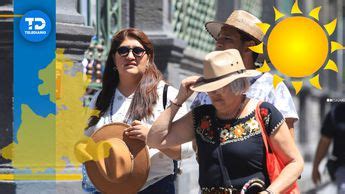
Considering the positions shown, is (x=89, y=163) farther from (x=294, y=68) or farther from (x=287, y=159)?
(x=294, y=68)

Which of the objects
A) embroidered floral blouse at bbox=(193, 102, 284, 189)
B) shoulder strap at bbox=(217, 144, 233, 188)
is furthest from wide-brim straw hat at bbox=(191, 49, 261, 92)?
shoulder strap at bbox=(217, 144, 233, 188)

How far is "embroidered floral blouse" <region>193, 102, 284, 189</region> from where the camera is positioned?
14.9 ft

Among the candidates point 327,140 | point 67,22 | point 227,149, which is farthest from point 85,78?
point 227,149

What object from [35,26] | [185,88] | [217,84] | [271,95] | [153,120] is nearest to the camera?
[217,84]

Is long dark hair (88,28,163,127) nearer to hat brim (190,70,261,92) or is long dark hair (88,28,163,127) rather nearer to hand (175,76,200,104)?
hand (175,76,200,104)

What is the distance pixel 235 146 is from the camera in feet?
15.0

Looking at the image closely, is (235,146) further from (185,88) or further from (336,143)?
(336,143)

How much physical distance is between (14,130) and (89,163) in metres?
3.01

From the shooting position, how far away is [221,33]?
5461 mm

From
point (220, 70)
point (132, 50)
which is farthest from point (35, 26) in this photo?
point (220, 70)

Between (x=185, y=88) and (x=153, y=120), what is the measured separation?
664 mm

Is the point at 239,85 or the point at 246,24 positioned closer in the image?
the point at 239,85

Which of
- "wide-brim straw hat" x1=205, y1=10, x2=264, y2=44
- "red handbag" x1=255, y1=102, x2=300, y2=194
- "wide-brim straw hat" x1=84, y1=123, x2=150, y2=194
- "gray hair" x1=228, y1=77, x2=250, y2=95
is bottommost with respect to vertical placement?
"wide-brim straw hat" x1=84, y1=123, x2=150, y2=194

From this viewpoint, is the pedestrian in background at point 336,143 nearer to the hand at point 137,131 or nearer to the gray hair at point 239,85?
the hand at point 137,131
